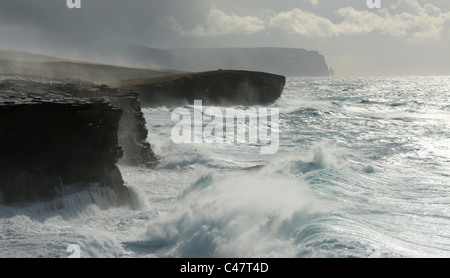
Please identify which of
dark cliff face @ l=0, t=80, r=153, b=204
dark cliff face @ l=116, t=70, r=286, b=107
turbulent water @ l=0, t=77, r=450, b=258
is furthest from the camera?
dark cliff face @ l=116, t=70, r=286, b=107

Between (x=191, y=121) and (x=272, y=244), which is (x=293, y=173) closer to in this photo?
(x=272, y=244)

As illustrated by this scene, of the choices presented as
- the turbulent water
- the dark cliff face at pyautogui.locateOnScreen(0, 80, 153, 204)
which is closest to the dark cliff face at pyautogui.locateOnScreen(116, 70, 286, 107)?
the turbulent water

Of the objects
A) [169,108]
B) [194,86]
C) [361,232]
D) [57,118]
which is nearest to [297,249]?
[361,232]

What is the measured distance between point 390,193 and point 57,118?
34.5ft

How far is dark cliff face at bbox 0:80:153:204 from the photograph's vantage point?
1114 centimetres

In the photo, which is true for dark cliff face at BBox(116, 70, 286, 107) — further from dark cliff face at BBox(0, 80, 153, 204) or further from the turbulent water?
dark cliff face at BBox(0, 80, 153, 204)

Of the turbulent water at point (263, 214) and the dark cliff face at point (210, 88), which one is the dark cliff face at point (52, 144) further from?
the dark cliff face at point (210, 88)

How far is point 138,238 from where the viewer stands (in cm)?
1011

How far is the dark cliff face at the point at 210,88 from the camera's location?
44.7 meters

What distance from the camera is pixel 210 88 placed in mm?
49875

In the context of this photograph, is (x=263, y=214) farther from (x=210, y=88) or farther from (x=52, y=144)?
(x=210, y=88)

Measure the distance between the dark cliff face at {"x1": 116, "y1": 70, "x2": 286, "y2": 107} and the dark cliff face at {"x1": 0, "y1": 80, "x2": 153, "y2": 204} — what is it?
30260mm

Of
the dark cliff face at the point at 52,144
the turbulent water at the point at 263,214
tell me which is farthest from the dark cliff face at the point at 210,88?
the dark cliff face at the point at 52,144
